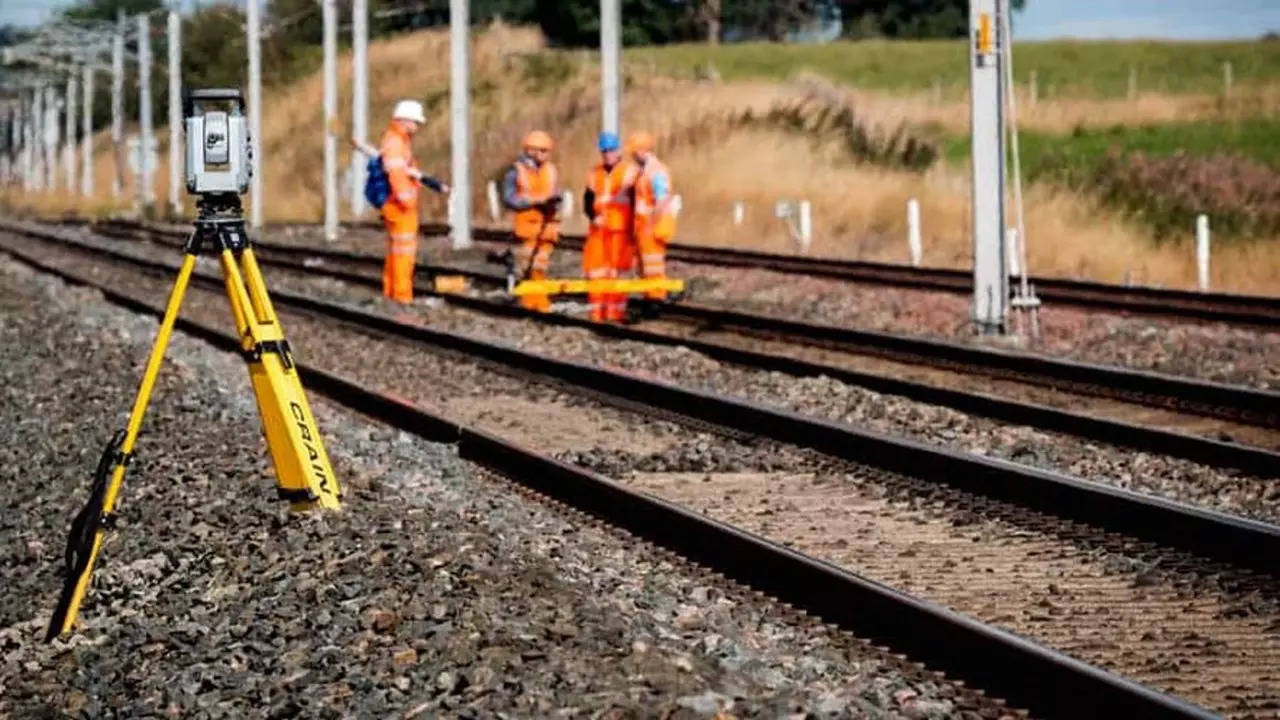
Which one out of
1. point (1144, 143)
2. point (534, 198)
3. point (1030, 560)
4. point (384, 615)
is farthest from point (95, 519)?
point (1144, 143)

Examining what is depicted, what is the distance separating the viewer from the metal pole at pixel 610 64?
98.3 ft

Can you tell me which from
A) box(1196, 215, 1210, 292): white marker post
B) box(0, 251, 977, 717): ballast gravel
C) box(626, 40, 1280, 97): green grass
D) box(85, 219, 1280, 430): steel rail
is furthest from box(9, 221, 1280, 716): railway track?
box(626, 40, 1280, 97): green grass

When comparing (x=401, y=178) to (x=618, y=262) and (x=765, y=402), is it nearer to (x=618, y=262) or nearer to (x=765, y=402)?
(x=618, y=262)

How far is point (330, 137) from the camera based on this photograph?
157 ft

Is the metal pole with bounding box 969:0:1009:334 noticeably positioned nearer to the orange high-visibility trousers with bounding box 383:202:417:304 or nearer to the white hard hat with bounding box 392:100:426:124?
the white hard hat with bounding box 392:100:426:124

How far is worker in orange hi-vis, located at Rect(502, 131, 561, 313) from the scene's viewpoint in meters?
23.7

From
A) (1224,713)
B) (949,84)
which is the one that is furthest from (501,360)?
(949,84)

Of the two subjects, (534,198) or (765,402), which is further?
(534,198)

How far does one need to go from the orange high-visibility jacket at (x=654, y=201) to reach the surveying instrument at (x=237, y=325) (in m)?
11.9

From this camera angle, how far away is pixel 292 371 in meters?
9.72

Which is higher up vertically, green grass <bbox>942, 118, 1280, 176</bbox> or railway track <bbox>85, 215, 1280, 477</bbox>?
green grass <bbox>942, 118, 1280, 176</bbox>

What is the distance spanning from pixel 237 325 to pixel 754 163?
35983 mm

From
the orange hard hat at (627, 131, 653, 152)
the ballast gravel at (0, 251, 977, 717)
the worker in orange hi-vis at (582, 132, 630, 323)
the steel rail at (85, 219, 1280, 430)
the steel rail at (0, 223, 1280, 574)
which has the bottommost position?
the ballast gravel at (0, 251, 977, 717)

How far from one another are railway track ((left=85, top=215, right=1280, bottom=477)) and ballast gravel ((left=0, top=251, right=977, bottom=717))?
3330mm
